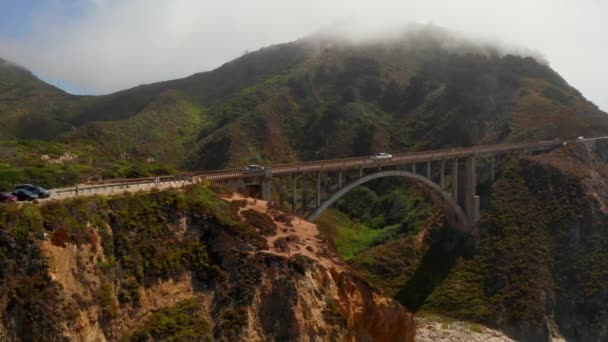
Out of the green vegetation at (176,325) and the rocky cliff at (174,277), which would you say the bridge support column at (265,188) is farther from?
the green vegetation at (176,325)

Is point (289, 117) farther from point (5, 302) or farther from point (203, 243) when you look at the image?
point (5, 302)

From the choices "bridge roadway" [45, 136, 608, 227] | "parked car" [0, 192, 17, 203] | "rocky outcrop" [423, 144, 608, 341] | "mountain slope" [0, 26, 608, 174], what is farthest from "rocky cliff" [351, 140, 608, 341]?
"parked car" [0, 192, 17, 203]

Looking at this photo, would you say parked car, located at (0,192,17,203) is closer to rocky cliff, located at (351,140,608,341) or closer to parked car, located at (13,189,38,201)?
parked car, located at (13,189,38,201)

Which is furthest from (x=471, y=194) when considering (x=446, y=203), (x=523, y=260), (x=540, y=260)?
(x=540, y=260)

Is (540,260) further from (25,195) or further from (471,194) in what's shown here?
(25,195)

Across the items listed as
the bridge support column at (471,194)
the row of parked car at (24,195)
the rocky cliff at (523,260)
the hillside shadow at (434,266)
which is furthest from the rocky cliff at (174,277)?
the bridge support column at (471,194)
